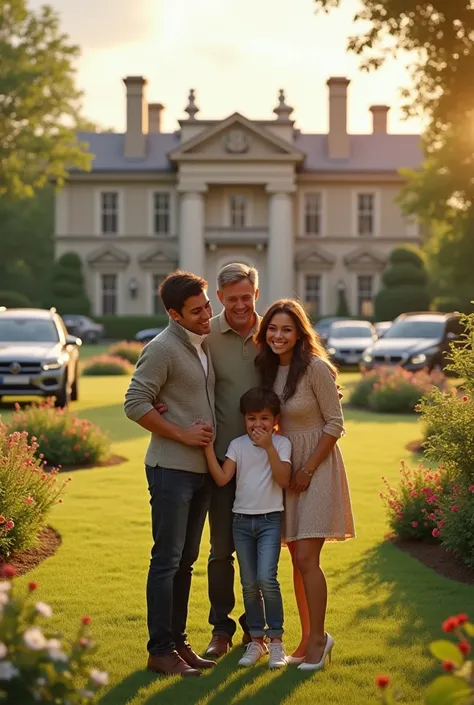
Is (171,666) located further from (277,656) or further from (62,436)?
(62,436)

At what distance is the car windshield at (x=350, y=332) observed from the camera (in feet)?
107

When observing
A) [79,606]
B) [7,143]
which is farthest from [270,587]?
[7,143]

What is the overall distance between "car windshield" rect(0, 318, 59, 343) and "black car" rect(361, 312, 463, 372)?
7.12 meters

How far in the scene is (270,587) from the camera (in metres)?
5.22

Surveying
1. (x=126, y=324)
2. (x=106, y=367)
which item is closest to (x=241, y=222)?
(x=126, y=324)

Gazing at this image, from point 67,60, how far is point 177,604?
38.4 metres

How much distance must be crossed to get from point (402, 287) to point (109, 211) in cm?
1564

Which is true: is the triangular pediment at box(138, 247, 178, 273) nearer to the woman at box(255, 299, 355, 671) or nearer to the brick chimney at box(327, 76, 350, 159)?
the brick chimney at box(327, 76, 350, 159)

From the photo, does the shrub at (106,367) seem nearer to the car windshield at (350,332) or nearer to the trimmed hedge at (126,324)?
the car windshield at (350,332)

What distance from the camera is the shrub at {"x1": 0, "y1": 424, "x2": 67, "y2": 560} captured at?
7.09m

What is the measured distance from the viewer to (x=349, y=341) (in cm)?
3191

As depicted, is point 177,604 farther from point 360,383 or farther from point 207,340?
point 360,383

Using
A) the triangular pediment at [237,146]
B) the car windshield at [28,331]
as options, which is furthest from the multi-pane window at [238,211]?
the car windshield at [28,331]

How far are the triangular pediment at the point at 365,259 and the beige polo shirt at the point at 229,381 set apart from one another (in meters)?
49.4
